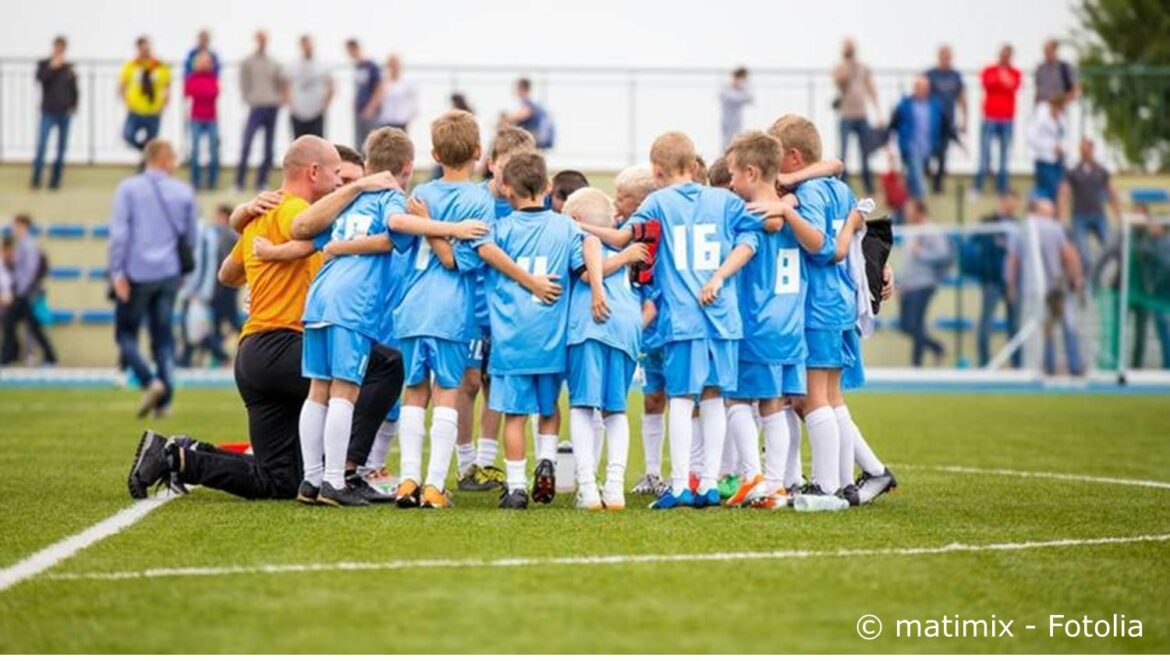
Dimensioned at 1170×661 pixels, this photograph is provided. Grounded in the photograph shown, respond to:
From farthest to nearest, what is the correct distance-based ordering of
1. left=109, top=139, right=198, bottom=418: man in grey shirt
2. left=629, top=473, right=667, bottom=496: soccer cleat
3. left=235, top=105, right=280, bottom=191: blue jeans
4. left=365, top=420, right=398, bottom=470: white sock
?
left=235, top=105, right=280, bottom=191: blue jeans
left=109, top=139, right=198, bottom=418: man in grey shirt
left=365, top=420, right=398, bottom=470: white sock
left=629, top=473, right=667, bottom=496: soccer cleat

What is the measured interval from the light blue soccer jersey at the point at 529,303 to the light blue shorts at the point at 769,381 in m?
0.86

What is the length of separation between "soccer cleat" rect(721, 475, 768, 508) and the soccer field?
0.96 feet

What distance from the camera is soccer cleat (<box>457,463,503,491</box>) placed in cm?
1120

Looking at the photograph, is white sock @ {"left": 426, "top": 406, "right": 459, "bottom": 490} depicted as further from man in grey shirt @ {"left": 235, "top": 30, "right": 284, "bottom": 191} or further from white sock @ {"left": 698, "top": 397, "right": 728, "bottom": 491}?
man in grey shirt @ {"left": 235, "top": 30, "right": 284, "bottom": 191}

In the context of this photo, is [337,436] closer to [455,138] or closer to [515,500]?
[515,500]

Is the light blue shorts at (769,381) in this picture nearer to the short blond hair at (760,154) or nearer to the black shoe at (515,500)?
the short blond hair at (760,154)

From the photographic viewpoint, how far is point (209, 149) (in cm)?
3130

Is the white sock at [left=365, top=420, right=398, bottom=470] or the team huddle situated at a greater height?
the team huddle

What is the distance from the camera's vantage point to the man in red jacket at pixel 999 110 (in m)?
29.4

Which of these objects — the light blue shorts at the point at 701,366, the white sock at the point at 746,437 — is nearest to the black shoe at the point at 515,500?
the light blue shorts at the point at 701,366

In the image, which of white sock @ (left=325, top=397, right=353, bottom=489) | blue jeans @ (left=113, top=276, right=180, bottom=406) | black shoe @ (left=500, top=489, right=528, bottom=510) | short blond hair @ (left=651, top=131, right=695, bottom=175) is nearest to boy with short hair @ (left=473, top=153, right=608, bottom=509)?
black shoe @ (left=500, top=489, right=528, bottom=510)

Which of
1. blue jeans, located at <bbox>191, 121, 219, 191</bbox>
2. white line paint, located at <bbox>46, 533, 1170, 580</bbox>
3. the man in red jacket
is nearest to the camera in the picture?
white line paint, located at <bbox>46, 533, 1170, 580</bbox>

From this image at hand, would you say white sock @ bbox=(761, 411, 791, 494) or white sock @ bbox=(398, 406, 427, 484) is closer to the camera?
white sock @ bbox=(398, 406, 427, 484)

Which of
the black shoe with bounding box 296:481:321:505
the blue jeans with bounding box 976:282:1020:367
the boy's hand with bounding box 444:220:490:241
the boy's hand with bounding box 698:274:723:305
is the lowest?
the blue jeans with bounding box 976:282:1020:367
